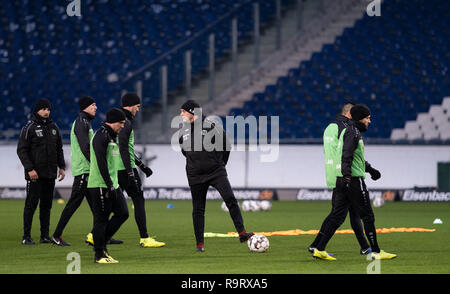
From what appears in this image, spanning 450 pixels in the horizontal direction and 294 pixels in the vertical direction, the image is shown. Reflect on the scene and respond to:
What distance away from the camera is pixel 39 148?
52.7ft

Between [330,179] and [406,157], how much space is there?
16.5m

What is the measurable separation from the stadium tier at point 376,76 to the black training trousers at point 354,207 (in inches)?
691

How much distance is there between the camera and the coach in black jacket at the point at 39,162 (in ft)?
52.1

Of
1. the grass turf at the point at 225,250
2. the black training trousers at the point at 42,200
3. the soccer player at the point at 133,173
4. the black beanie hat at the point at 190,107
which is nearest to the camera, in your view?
the grass turf at the point at 225,250

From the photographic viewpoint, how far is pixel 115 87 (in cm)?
3322

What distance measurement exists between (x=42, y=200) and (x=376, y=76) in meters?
18.3

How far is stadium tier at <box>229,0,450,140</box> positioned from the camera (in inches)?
1216

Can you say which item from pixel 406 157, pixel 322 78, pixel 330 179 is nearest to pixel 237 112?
pixel 322 78

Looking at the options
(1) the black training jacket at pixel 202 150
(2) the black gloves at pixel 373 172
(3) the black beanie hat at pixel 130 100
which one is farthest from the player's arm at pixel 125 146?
(2) the black gloves at pixel 373 172

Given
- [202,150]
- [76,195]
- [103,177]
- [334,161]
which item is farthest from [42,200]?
[334,161]

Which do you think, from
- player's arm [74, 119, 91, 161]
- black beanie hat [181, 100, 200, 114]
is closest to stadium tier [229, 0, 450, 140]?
player's arm [74, 119, 91, 161]

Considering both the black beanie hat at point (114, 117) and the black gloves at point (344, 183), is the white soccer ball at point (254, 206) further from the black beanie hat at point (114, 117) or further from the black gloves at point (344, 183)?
the black beanie hat at point (114, 117)

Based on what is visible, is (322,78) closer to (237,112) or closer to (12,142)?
(237,112)

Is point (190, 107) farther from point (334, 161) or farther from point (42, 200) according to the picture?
point (42, 200)
